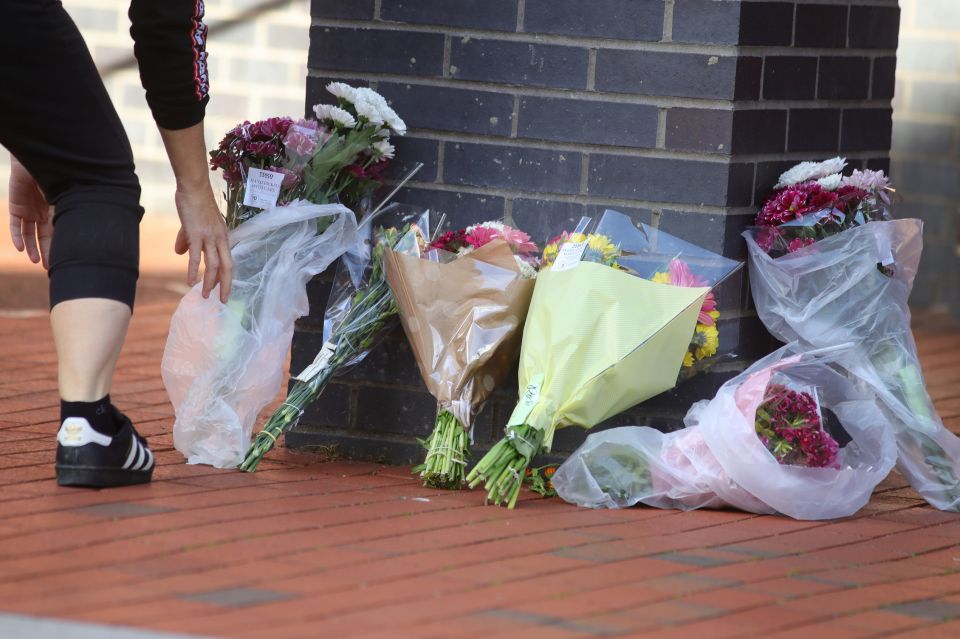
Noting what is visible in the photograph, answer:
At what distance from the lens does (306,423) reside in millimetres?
3707

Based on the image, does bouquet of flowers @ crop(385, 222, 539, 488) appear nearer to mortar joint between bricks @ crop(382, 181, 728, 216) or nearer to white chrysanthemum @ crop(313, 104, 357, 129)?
mortar joint between bricks @ crop(382, 181, 728, 216)

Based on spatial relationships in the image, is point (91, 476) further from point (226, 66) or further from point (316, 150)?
point (226, 66)

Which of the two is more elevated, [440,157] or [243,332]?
[440,157]

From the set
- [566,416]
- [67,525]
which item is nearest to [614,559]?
[566,416]

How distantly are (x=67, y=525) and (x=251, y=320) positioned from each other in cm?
79

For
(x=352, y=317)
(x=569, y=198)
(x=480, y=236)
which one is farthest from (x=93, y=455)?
(x=569, y=198)

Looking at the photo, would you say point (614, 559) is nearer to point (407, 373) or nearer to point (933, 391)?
point (407, 373)

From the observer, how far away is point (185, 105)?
3.11 m

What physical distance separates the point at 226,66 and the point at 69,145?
18.1 ft

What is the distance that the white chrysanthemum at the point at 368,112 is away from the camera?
11.3 ft

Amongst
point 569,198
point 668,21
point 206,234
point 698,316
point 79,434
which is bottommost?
point 79,434

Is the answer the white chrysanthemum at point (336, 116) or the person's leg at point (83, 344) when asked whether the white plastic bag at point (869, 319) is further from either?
the person's leg at point (83, 344)

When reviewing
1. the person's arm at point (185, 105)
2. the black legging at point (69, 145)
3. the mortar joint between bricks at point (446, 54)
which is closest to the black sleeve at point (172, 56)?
the person's arm at point (185, 105)

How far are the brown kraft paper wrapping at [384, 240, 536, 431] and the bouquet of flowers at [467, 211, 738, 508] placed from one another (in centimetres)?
7
